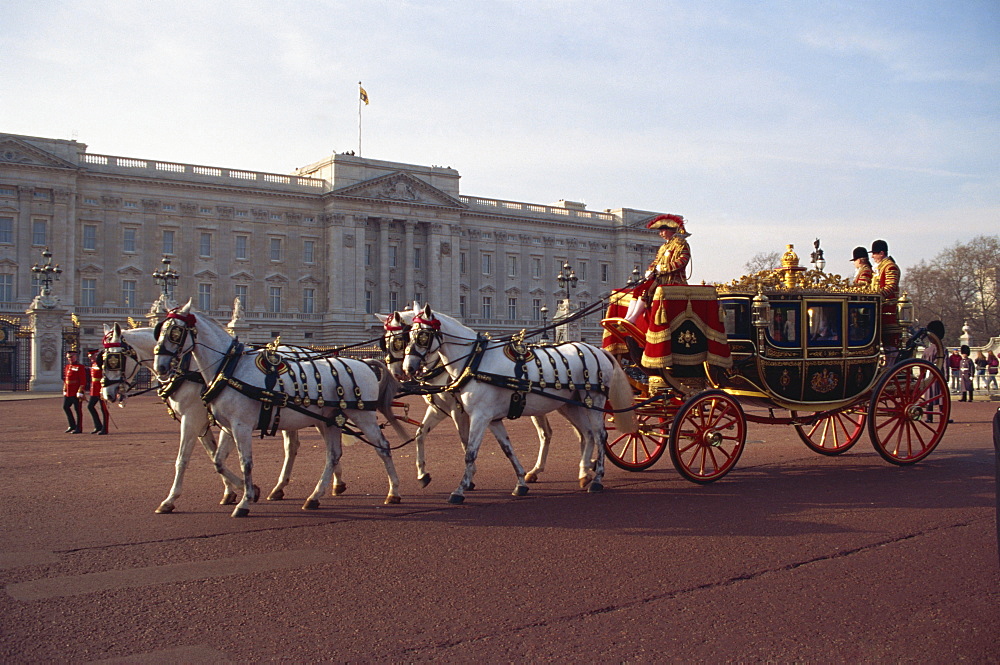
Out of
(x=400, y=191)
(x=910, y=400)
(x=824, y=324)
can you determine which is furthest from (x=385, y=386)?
(x=400, y=191)

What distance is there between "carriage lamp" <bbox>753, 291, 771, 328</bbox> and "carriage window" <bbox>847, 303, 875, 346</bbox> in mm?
1568

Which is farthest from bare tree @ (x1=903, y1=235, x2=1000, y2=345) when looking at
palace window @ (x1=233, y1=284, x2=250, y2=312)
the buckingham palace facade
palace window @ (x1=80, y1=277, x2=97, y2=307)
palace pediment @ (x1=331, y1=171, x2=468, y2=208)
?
palace window @ (x1=80, y1=277, x2=97, y2=307)

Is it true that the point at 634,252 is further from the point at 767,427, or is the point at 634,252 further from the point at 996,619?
the point at 996,619

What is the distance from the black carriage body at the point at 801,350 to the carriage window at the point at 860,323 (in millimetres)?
13

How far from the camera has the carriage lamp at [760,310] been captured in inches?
384

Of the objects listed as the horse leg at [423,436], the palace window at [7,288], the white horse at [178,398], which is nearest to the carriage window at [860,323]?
the horse leg at [423,436]

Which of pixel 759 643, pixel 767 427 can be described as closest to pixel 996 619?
pixel 759 643

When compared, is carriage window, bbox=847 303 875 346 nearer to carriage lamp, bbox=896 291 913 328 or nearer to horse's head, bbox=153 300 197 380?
carriage lamp, bbox=896 291 913 328

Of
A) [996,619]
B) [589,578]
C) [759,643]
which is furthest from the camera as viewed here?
Result: [589,578]

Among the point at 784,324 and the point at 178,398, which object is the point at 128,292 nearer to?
the point at 178,398

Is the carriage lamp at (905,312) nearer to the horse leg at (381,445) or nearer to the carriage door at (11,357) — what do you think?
the horse leg at (381,445)

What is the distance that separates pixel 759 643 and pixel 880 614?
38.1 inches

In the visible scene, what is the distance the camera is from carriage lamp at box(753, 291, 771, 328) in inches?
384

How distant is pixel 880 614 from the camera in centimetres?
489
